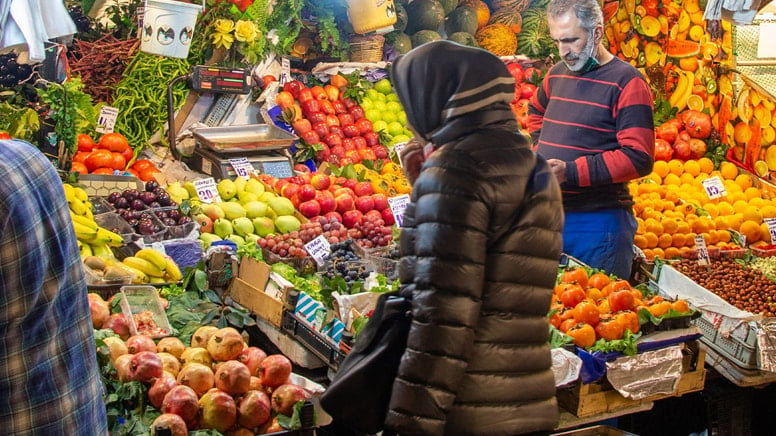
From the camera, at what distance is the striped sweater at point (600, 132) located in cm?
398

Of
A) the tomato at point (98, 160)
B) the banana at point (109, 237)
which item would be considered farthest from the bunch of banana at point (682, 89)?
the banana at point (109, 237)

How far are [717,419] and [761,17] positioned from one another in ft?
15.3

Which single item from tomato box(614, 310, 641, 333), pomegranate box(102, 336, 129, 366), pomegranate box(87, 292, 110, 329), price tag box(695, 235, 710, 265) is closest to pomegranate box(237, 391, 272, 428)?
pomegranate box(102, 336, 129, 366)

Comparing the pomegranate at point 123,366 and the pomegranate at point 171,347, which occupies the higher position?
the pomegranate at point 123,366

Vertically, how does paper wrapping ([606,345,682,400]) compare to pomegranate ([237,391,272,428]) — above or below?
below

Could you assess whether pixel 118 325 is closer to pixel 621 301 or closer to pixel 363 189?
pixel 621 301

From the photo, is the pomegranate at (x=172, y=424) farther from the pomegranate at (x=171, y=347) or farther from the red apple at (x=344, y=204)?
the red apple at (x=344, y=204)

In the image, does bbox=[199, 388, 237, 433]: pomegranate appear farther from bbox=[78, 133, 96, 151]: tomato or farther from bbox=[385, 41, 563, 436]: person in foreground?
bbox=[78, 133, 96, 151]: tomato

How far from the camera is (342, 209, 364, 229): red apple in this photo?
5359 millimetres

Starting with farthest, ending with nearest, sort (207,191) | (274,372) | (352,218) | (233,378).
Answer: (207,191)
(352,218)
(274,372)
(233,378)

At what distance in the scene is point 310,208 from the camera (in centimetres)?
539

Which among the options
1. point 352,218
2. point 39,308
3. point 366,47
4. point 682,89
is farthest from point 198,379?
point 682,89

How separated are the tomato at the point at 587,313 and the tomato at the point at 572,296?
0.29 ft

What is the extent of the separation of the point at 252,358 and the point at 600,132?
2.17 metres
